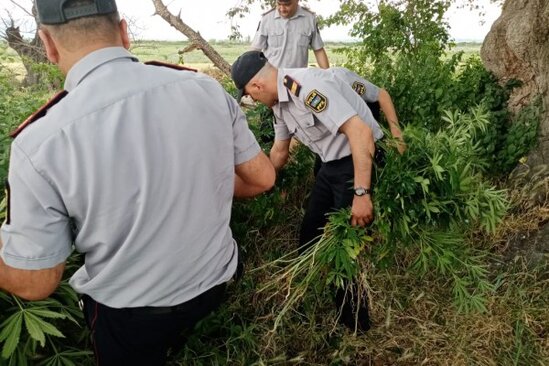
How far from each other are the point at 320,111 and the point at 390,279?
50.8 inches

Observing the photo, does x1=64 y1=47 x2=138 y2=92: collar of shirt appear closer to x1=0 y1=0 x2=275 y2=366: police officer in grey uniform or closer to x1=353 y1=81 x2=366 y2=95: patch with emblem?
x1=0 y1=0 x2=275 y2=366: police officer in grey uniform

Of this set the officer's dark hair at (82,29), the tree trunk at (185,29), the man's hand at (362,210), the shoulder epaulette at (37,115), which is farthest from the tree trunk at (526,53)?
the shoulder epaulette at (37,115)

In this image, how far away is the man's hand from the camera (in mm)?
2229

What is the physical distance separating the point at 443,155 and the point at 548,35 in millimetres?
2158

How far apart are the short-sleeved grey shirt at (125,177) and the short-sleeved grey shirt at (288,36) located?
341cm

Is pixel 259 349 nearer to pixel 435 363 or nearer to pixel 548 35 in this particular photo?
pixel 435 363

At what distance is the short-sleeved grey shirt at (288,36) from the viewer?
458 cm

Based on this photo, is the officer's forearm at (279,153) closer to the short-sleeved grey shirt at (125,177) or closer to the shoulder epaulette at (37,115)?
the short-sleeved grey shirt at (125,177)

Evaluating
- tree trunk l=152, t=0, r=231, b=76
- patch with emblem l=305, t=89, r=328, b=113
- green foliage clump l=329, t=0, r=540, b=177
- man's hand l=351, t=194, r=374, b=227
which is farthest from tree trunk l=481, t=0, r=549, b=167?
tree trunk l=152, t=0, r=231, b=76

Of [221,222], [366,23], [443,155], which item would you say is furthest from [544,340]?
[366,23]

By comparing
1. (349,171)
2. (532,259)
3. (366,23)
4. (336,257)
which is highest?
(366,23)

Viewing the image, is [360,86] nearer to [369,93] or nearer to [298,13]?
[369,93]

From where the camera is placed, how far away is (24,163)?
1074mm

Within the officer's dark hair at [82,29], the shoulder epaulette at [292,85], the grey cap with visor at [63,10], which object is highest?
the grey cap with visor at [63,10]
